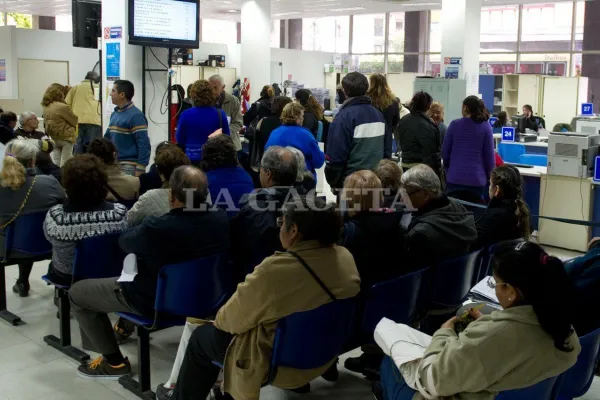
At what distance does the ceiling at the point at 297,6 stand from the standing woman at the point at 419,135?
975 centimetres

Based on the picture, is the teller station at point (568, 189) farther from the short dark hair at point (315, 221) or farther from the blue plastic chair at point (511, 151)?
the short dark hair at point (315, 221)

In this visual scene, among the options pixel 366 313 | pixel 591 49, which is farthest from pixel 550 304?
pixel 591 49

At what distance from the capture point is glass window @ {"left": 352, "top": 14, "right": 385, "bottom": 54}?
66.7 ft

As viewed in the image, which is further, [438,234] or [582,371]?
[438,234]

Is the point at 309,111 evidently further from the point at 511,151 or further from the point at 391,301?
the point at 391,301

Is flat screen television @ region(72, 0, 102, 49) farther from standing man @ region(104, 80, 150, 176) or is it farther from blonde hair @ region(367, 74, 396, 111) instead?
blonde hair @ region(367, 74, 396, 111)

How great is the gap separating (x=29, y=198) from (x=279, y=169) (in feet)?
5.19

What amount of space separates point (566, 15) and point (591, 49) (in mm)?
1151

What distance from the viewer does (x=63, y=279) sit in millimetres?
3711

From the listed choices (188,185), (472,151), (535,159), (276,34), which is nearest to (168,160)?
(188,185)

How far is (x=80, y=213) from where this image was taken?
3.55 metres

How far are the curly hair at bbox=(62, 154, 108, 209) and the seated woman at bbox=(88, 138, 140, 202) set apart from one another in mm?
669

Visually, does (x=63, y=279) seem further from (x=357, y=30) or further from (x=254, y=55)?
(x=357, y=30)

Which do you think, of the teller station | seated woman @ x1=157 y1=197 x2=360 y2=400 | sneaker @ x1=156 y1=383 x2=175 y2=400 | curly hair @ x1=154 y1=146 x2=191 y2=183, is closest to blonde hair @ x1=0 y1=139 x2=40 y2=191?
curly hair @ x1=154 y1=146 x2=191 y2=183
